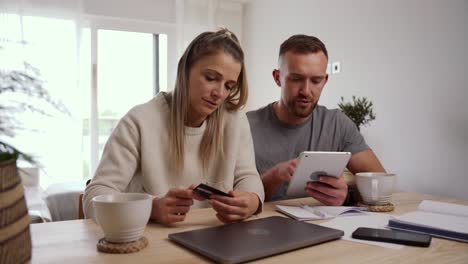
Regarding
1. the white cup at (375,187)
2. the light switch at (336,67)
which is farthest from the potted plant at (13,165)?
the light switch at (336,67)

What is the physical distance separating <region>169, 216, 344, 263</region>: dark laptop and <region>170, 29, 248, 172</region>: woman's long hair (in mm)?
388

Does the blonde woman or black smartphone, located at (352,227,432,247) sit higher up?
the blonde woman

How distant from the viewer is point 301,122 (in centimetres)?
168

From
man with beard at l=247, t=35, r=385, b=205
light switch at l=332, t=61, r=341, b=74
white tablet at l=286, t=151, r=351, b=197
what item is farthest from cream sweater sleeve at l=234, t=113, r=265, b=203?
light switch at l=332, t=61, r=341, b=74

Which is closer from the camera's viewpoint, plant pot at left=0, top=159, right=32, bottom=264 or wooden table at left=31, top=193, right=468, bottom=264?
plant pot at left=0, top=159, right=32, bottom=264

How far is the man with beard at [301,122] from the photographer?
158cm

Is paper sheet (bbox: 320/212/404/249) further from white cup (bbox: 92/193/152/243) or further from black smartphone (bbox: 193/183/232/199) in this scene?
white cup (bbox: 92/193/152/243)

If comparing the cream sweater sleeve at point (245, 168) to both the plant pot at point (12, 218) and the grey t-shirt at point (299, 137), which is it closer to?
the grey t-shirt at point (299, 137)

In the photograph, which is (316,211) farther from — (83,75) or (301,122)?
(83,75)

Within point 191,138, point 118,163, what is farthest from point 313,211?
point 118,163

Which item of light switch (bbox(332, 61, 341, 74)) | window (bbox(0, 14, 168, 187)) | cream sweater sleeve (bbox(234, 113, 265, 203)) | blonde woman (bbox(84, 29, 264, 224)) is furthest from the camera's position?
window (bbox(0, 14, 168, 187))

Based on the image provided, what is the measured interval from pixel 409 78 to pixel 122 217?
7.64ft

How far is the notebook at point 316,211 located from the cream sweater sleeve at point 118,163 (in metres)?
0.42

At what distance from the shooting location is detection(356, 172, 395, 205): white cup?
1117mm
